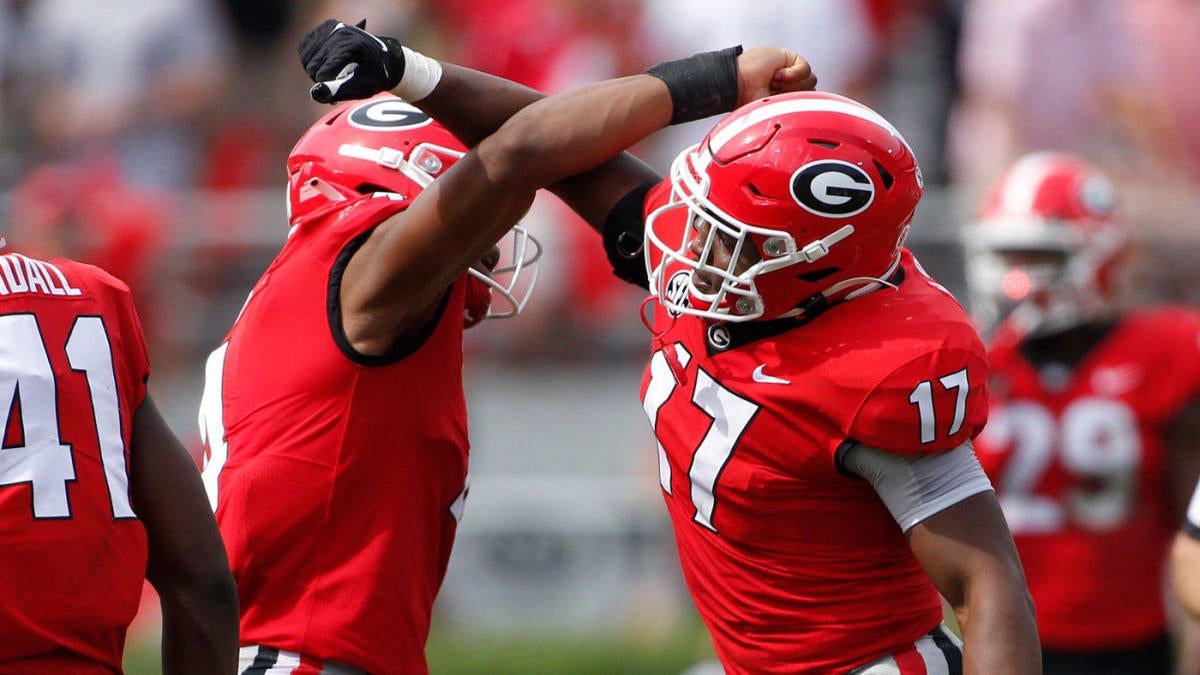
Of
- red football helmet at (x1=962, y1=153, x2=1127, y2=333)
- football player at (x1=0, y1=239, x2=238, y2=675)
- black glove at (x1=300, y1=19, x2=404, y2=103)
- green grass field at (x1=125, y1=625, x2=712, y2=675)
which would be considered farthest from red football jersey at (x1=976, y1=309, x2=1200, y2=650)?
football player at (x1=0, y1=239, x2=238, y2=675)

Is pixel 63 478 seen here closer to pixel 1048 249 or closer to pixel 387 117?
pixel 387 117

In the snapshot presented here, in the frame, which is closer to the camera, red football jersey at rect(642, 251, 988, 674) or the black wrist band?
red football jersey at rect(642, 251, 988, 674)

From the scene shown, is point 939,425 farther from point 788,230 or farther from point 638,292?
point 638,292

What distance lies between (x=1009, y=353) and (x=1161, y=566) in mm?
785

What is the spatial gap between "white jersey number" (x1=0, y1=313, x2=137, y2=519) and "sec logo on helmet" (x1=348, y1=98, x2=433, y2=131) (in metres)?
0.95

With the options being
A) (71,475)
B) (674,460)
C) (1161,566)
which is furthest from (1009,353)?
(71,475)

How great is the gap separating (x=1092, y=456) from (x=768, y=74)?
8.09 feet

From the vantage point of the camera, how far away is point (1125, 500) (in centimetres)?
534

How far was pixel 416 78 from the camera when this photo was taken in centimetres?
323

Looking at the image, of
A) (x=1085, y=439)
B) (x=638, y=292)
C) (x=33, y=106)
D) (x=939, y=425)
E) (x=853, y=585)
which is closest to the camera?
(x=939, y=425)

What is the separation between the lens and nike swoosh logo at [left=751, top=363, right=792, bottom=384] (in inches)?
123

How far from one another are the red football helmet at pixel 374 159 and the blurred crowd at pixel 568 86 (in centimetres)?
426

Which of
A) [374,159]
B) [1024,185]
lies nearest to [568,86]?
[1024,185]

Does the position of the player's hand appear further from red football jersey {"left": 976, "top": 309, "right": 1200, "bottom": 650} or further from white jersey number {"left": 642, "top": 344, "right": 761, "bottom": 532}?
red football jersey {"left": 976, "top": 309, "right": 1200, "bottom": 650}
